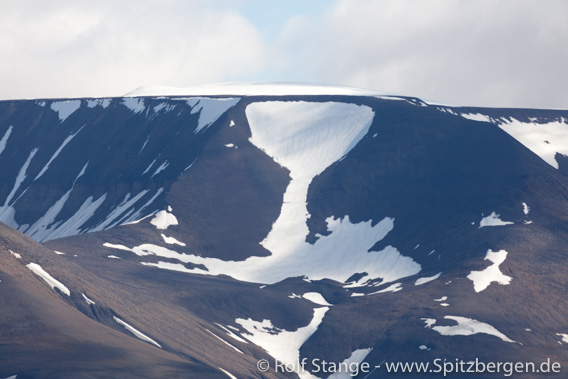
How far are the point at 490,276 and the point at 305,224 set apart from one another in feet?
113

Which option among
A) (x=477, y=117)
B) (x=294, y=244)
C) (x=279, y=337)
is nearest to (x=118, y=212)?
(x=294, y=244)

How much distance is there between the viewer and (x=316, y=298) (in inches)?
5566

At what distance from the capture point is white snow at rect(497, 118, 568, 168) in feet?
597

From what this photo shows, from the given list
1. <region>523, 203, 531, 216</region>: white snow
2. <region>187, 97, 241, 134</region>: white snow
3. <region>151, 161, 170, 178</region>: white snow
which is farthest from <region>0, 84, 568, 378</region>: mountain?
<region>151, 161, 170, 178</region>: white snow

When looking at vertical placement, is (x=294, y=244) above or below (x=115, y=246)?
above

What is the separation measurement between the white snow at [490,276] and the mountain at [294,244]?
0.53 feet

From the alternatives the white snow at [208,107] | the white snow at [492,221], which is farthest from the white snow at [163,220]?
the white snow at [492,221]

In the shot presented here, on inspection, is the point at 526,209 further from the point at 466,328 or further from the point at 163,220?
the point at 163,220

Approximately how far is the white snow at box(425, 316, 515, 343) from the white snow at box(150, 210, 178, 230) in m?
43.4

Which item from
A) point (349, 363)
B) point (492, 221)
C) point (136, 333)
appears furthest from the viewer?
point (492, 221)

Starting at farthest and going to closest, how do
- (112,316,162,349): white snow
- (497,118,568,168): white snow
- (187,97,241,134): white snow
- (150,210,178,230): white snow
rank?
1. (187,97,241,134): white snow
2. (497,118,568,168): white snow
3. (150,210,178,230): white snow
4. (112,316,162,349): white snow

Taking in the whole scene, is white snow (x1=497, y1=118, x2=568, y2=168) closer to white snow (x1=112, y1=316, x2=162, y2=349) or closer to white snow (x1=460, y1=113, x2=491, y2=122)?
white snow (x1=460, y1=113, x2=491, y2=122)

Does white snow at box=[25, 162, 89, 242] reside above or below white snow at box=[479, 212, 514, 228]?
below

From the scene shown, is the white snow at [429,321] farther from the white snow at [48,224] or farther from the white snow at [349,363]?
the white snow at [48,224]
